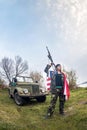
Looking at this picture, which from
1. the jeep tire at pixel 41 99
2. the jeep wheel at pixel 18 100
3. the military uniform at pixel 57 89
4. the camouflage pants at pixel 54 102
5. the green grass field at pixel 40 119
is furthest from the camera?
the jeep tire at pixel 41 99

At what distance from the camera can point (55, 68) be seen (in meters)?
12.3

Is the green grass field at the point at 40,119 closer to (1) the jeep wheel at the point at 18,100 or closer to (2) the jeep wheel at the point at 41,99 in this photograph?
(1) the jeep wheel at the point at 18,100

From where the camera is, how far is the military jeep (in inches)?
591

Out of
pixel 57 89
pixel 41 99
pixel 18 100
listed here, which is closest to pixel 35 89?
pixel 41 99

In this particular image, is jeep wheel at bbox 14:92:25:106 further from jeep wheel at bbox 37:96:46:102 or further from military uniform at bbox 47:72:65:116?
military uniform at bbox 47:72:65:116

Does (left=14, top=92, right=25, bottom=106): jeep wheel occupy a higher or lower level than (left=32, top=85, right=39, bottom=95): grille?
lower

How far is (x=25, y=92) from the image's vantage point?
15.1 metres

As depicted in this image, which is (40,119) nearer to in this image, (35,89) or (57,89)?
(57,89)

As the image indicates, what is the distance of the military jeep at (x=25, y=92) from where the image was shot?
1502 centimetres

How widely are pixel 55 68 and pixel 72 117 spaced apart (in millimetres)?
2661

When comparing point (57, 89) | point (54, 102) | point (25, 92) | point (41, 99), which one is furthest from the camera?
point (41, 99)

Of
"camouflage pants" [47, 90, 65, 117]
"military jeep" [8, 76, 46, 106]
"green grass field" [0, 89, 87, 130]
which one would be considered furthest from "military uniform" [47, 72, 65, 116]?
"military jeep" [8, 76, 46, 106]

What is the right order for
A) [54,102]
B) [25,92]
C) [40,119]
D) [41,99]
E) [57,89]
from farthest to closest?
[41,99] < [25,92] < [57,89] < [54,102] < [40,119]

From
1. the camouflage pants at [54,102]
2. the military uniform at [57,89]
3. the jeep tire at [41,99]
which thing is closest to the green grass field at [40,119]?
the camouflage pants at [54,102]
